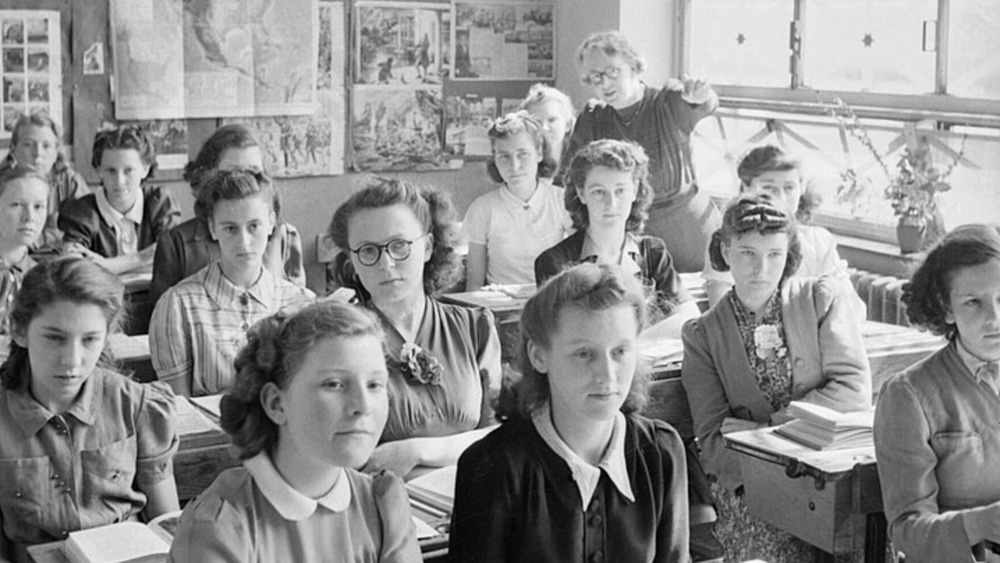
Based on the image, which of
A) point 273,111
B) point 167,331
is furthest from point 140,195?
point 167,331

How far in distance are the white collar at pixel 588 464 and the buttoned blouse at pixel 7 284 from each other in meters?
2.31

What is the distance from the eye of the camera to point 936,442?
2.68 meters

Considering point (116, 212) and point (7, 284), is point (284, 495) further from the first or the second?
point (116, 212)

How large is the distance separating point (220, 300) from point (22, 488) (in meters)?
1.17

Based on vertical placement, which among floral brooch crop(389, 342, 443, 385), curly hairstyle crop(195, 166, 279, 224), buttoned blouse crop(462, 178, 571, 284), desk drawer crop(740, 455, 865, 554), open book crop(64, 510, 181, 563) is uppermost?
curly hairstyle crop(195, 166, 279, 224)

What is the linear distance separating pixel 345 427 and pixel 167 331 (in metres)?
1.76

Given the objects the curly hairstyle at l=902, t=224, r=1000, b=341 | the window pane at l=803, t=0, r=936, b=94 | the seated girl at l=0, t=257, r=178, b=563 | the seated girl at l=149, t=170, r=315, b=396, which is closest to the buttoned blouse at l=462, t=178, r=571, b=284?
the window pane at l=803, t=0, r=936, b=94

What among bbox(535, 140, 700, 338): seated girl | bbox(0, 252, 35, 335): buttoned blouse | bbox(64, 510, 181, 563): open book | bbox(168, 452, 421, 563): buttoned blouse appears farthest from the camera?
bbox(535, 140, 700, 338): seated girl

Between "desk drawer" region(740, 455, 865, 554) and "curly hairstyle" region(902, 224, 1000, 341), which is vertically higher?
"curly hairstyle" region(902, 224, 1000, 341)

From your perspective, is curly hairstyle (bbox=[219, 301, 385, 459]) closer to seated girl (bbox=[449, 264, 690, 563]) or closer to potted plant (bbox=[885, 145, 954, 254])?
seated girl (bbox=[449, 264, 690, 563])

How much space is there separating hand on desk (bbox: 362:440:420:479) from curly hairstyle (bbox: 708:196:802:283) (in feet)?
4.00

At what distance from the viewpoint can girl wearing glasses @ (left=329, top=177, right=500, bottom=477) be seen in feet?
9.56

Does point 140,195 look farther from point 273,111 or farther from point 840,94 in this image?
point 840,94

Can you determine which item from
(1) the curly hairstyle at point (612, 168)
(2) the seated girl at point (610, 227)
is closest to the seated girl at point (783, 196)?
(2) the seated girl at point (610, 227)
